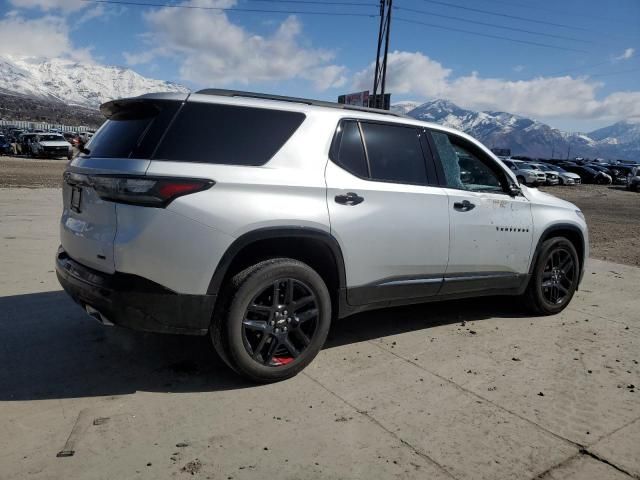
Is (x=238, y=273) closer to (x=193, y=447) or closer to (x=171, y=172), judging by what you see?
(x=171, y=172)

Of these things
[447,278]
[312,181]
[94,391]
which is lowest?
[94,391]

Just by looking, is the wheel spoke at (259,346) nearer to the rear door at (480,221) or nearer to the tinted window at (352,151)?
the tinted window at (352,151)

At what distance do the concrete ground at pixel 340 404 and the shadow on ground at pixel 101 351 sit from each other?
15 millimetres

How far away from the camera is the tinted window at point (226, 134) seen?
3.18 m

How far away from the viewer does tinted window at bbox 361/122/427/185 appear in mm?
3941

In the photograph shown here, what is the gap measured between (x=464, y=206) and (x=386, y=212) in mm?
860

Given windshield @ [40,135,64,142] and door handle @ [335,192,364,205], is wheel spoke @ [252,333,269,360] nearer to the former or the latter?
door handle @ [335,192,364,205]

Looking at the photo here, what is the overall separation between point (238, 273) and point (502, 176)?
273 cm

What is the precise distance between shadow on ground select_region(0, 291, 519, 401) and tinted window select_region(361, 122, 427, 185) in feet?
4.60

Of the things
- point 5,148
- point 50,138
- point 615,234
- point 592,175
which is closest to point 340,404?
point 615,234

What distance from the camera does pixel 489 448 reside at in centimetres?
286

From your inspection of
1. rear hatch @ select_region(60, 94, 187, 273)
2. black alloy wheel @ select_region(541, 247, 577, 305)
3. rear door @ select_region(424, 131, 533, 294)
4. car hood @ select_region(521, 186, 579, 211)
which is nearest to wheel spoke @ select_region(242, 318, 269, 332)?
rear hatch @ select_region(60, 94, 187, 273)

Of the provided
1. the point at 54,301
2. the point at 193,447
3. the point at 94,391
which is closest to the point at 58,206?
the point at 54,301

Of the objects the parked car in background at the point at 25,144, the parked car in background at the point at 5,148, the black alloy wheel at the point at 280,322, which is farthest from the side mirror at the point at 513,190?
the parked car in background at the point at 5,148
